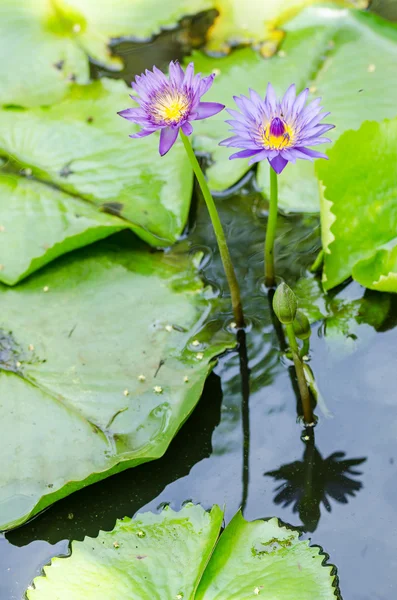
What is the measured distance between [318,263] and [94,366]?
2.84 ft

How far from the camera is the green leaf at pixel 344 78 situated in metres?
2.63

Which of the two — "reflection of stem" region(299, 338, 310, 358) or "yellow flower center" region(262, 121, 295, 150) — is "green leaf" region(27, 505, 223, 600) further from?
"yellow flower center" region(262, 121, 295, 150)

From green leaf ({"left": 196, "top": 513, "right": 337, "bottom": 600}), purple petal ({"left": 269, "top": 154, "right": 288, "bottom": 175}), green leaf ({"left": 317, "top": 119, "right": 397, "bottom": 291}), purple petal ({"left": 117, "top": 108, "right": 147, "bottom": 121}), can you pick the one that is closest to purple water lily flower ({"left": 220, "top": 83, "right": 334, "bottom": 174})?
purple petal ({"left": 269, "top": 154, "right": 288, "bottom": 175})

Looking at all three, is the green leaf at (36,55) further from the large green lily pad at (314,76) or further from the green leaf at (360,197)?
the green leaf at (360,197)

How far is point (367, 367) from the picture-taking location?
2.16m

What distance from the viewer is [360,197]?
7.58ft

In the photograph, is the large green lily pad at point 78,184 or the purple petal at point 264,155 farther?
the large green lily pad at point 78,184

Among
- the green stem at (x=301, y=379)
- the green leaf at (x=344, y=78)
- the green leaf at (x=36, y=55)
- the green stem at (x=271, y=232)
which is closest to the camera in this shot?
the green stem at (x=301, y=379)

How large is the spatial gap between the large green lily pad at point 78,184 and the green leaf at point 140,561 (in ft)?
3.35

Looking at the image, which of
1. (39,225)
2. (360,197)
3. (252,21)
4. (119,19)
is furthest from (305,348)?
(119,19)

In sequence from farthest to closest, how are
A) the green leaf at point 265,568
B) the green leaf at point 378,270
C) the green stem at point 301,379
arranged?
the green leaf at point 378,270, the green stem at point 301,379, the green leaf at point 265,568

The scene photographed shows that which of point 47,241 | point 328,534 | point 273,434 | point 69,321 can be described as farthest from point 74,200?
Result: point 328,534

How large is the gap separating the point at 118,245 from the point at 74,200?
0.78 feet

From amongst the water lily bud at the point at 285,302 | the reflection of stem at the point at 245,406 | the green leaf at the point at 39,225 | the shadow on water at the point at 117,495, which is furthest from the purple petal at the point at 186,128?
the shadow on water at the point at 117,495
